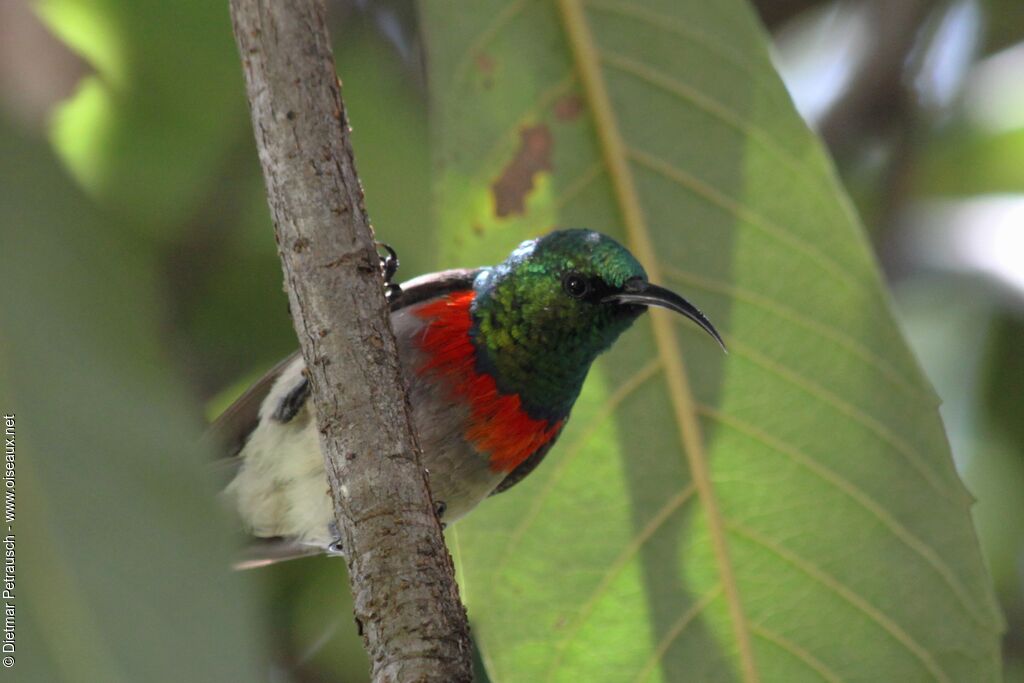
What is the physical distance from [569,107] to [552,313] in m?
0.53

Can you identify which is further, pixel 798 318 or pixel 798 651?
pixel 798 318

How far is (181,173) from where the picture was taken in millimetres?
4012

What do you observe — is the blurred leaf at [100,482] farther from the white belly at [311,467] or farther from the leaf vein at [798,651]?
the leaf vein at [798,651]

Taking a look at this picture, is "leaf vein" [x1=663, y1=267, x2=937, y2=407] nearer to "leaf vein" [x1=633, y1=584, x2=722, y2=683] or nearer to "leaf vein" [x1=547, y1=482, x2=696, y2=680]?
"leaf vein" [x1=547, y1=482, x2=696, y2=680]

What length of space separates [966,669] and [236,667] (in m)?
2.22

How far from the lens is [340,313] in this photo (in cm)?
211

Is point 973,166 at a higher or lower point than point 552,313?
higher

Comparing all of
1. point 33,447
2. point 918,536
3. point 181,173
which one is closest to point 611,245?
point 918,536

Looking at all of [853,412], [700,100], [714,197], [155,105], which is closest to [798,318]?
[853,412]

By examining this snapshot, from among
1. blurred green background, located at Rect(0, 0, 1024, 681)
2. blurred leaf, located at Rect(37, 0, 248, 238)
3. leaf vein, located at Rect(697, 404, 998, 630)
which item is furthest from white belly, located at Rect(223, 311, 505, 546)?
blurred leaf, located at Rect(37, 0, 248, 238)

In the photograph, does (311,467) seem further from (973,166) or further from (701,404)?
(973,166)

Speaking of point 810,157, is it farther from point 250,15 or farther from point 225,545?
→ point 225,545

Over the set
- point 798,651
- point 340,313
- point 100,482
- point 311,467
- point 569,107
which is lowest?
point 100,482

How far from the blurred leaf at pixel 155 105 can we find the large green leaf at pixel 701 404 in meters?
1.24
